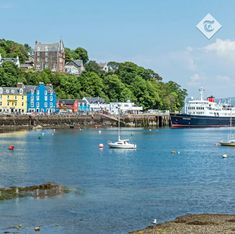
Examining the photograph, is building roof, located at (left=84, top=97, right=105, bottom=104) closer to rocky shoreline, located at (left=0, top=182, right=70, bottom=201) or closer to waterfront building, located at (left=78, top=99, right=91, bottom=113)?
waterfront building, located at (left=78, top=99, right=91, bottom=113)

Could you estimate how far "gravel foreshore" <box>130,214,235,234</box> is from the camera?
2786 centimetres

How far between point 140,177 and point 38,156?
19493 mm

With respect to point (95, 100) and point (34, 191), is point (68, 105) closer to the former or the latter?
point (95, 100)

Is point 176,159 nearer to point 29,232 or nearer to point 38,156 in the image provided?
point 38,156

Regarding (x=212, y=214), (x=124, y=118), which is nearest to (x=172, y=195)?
(x=212, y=214)

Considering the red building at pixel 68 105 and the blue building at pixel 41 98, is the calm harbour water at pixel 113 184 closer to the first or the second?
the blue building at pixel 41 98

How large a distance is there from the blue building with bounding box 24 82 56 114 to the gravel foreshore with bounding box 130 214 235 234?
4274 inches

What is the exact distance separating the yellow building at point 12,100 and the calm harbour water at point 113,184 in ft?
184

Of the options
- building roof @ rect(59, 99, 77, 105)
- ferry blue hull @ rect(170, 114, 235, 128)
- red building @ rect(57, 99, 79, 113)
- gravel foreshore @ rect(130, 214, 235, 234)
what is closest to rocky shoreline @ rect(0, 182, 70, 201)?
gravel foreshore @ rect(130, 214, 235, 234)

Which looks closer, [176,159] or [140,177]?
[140,177]

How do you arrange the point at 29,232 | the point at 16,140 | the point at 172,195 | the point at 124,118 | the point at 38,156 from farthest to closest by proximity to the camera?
the point at 124,118, the point at 16,140, the point at 38,156, the point at 172,195, the point at 29,232

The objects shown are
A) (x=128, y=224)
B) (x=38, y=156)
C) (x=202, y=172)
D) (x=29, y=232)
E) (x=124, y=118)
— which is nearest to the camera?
(x=29, y=232)

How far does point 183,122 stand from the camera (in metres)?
152

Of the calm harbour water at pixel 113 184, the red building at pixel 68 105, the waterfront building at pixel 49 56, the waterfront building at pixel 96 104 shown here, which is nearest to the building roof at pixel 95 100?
the waterfront building at pixel 96 104
